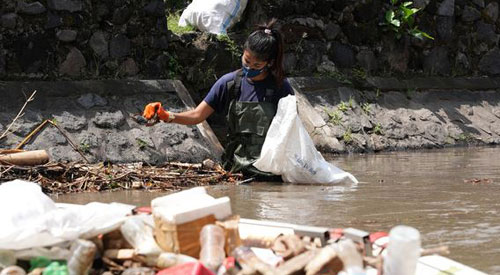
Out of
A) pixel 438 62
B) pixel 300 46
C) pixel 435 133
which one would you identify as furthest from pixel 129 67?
pixel 438 62

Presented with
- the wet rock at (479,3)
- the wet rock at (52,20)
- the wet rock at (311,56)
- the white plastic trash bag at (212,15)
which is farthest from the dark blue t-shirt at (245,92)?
the wet rock at (479,3)

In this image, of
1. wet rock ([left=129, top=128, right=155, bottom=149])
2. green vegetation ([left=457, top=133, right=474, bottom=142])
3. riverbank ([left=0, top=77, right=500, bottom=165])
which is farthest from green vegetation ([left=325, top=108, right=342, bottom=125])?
wet rock ([left=129, top=128, right=155, bottom=149])

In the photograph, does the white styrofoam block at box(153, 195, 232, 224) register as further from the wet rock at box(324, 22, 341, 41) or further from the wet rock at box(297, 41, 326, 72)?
the wet rock at box(324, 22, 341, 41)

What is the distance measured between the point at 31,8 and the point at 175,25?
2.01m

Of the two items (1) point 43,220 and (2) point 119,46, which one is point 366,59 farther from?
(1) point 43,220

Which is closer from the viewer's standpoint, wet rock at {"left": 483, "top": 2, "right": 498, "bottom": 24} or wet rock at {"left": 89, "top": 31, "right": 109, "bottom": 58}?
wet rock at {"left": 89, "top": 31, "right": 109, "bottom": 58}

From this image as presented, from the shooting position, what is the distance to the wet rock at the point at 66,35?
24.5ft

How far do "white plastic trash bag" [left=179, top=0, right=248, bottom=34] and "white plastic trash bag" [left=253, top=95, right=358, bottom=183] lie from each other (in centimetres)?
258

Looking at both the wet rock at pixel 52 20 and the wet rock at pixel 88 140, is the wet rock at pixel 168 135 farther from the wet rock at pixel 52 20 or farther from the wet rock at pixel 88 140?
the wet rock at pixel 52 20

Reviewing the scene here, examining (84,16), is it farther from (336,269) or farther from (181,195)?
(336,269)

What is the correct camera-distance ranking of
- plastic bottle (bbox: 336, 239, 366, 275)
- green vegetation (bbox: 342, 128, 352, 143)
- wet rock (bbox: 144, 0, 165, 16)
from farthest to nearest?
1. green vegetation (bbox: 342, 128, 352, 143)
2. wet rock (bbox: 144, 0, 165, 16)
3. plastic bottle (bbox: 336, 239, 366, 275)

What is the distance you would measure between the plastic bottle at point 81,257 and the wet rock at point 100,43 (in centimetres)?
477

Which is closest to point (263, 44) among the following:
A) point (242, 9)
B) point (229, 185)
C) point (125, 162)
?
point (229, 185)

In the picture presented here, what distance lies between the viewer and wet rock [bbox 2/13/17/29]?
7.20m
